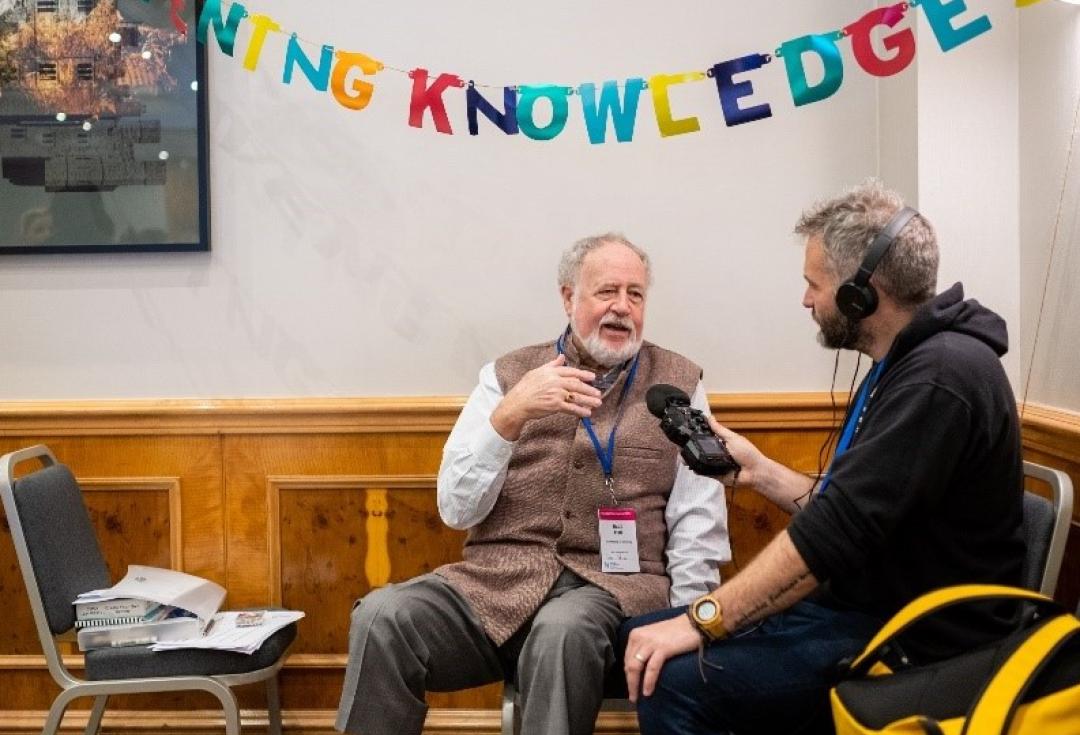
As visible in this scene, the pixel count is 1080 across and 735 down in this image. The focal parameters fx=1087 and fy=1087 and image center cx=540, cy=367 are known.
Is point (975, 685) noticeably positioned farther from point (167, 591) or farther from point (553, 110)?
point (167, 591)

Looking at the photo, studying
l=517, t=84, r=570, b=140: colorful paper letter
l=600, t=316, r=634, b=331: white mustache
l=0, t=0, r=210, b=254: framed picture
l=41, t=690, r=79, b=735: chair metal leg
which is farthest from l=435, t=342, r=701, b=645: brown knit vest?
l=0, t=0, r=210, b=254: framed picture

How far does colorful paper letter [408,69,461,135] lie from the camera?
2.73 metres

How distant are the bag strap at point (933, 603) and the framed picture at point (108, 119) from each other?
2.17m

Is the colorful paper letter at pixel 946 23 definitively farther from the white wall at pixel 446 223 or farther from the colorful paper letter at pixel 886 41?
the white wall at pixel 446 223

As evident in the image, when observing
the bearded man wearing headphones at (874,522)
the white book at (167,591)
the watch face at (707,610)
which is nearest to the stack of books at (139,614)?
the white book at (167,591)

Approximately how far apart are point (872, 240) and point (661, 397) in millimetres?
603

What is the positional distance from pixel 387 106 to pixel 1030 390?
1835 millimetres

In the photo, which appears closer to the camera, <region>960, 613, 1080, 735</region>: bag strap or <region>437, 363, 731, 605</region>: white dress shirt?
<region>960, 613, 1080, 735</region>: bag strap

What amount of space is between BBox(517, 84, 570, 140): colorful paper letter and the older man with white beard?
287 millimetres

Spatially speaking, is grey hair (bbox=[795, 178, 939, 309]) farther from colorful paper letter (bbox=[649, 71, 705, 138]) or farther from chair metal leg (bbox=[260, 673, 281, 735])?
chair metal leg (bbox=[260, 673, 281, 735])

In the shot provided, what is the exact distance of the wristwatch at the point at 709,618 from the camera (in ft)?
5.98

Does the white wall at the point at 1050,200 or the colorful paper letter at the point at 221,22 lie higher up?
the colorful paper letter at the point at 221,22

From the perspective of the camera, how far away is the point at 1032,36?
259 cm

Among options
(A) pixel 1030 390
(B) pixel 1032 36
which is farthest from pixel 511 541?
(B) pixel 1032 36
